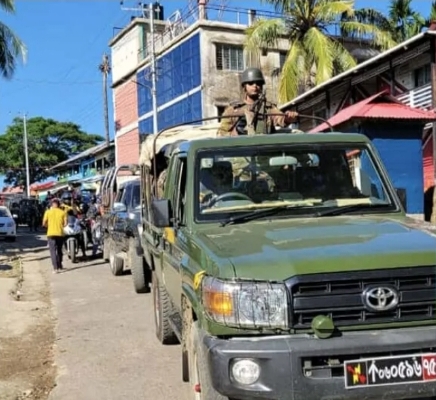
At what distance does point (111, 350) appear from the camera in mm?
6922

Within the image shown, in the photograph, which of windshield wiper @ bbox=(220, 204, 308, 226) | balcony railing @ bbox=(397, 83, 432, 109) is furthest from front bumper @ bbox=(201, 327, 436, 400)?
balcony railing @ bbox=(397, 83, 432, 109)

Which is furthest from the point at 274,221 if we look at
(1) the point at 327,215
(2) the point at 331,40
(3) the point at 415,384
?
(2) the point at 331,40

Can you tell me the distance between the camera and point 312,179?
4910mm

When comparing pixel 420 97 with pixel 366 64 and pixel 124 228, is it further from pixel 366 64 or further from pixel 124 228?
pixel 124 228

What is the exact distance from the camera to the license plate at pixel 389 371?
3.40m

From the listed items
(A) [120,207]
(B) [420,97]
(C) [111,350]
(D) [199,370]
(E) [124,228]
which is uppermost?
(B) [420,97]

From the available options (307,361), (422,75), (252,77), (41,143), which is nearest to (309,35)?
(422,75)

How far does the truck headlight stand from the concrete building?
27.6 meters

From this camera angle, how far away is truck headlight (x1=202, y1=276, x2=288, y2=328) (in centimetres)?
348

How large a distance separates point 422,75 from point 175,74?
17394mm

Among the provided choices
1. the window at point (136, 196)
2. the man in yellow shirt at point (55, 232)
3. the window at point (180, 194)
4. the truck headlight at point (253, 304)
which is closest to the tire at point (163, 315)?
the window at point (180, 194)

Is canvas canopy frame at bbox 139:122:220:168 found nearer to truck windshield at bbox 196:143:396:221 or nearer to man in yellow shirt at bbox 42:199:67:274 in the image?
truck windshield at bbox 196:143:396:221

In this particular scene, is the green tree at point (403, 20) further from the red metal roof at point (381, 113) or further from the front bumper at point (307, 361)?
the front bumper at point (307, 361)

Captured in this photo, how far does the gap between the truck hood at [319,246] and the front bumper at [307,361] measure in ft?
1.19
